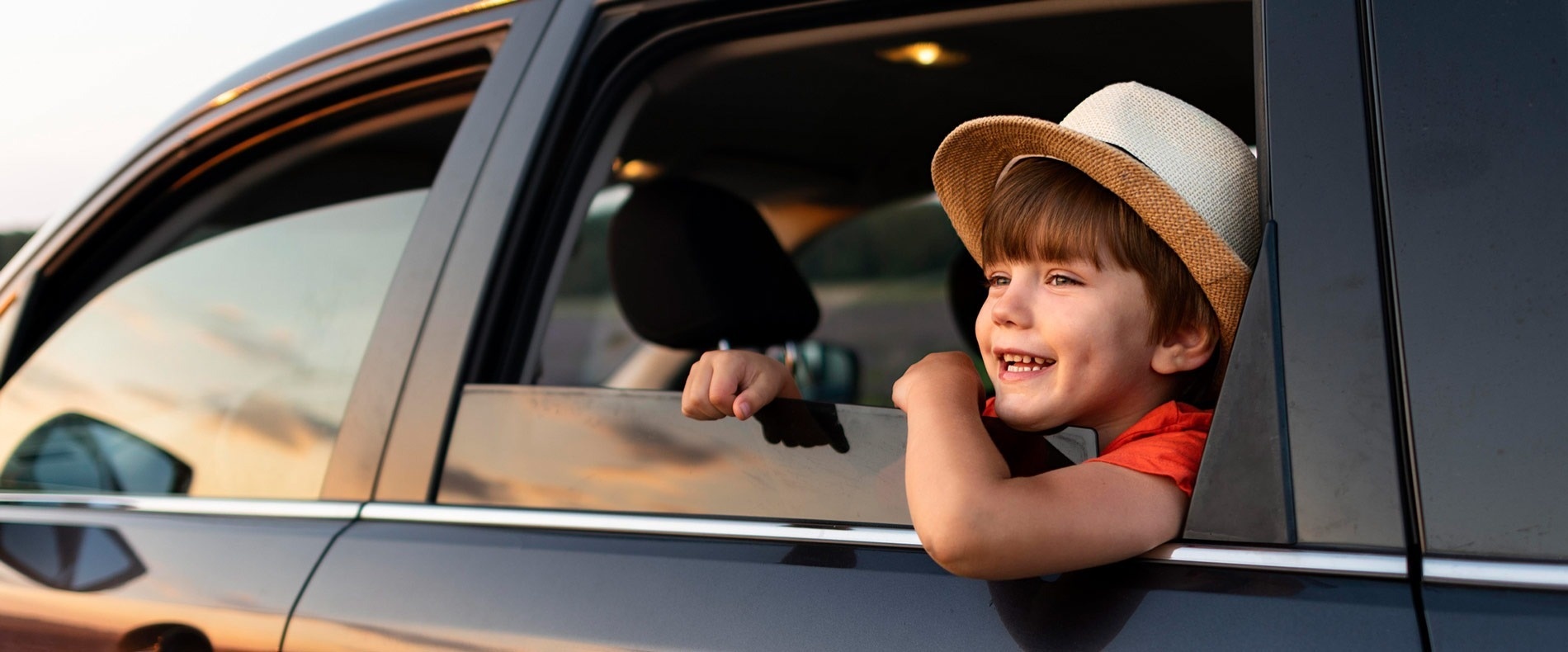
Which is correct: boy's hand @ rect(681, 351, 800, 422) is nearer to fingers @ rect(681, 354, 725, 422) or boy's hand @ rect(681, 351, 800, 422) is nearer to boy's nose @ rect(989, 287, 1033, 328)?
fingers @ rect(681, 354, 725, 422)

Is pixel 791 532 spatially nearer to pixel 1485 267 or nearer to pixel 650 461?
pixel 650 461

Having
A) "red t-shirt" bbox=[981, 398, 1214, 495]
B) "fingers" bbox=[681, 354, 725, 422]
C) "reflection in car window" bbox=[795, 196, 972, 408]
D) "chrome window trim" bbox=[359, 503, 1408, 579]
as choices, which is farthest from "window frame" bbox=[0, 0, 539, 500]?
"reflection in car window" bbox=[795, 196, 972, 408]

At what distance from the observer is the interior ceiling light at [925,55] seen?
213cm

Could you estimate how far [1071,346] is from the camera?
1310 mm

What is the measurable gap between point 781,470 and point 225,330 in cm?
120

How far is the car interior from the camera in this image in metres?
1.97

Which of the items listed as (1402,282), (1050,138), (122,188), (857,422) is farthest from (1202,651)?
(122,188)

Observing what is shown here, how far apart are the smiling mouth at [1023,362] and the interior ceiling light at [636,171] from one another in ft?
5.93

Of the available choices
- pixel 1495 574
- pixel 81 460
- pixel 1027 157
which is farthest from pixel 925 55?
pixel 81 460

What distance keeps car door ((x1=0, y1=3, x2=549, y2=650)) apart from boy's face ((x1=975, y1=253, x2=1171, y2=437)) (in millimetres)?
774

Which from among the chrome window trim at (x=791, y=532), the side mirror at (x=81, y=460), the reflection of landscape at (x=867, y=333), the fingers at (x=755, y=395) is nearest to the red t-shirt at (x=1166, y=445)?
the chrome window trim at (x=791, y=532)

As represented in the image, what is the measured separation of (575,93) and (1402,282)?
112 centimetres

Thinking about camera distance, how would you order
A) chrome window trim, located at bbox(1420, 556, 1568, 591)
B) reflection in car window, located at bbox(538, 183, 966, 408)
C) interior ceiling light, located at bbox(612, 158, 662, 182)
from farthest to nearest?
reflection in car window, located at bbox(538, 183, 966, 408), interior ceiling light, located at bbox(612, 158, 662, 182), chrome window trim, located at bbox(1420, 556, 1568, 591)

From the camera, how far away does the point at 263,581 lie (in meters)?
1.46
